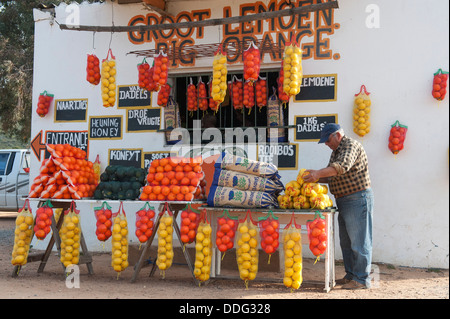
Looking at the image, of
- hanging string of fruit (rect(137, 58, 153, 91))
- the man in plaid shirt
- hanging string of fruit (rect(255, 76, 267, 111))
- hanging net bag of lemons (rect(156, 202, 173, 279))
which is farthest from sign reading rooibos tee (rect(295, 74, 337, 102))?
hanging net bag of lemons (rect(156, 202, 173, 279))

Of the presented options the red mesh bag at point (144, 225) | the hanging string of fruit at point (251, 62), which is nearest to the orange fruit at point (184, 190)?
the red mesh bag at point (144, 225)

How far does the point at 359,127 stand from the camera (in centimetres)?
753

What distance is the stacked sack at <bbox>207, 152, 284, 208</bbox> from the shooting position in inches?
225

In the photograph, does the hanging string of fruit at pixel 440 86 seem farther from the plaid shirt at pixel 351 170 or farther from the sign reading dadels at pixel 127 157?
the sign reading dadels at pixel 127 157

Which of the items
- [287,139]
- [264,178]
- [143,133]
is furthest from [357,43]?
[143,133]

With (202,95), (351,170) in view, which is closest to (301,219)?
(351,170)

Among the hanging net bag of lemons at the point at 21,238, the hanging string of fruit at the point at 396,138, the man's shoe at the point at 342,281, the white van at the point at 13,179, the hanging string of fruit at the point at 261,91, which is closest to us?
the man's shoe at the point at 342,281

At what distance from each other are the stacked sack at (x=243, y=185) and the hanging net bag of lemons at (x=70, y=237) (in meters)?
1.78

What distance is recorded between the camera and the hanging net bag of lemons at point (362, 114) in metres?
7.49

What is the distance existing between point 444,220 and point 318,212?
2946mm

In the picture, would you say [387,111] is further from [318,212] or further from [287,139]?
[318,212]

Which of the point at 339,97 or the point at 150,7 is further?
the point at 150,7

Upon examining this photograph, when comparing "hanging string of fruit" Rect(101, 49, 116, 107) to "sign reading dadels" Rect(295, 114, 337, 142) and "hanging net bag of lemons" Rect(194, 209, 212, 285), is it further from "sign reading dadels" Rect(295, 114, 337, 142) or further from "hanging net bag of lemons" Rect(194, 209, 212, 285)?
"sign reading dadels" Rect(295, 114, 337, 142)

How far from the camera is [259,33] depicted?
8.21 meters
